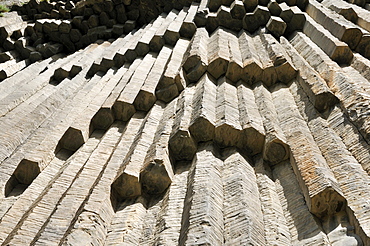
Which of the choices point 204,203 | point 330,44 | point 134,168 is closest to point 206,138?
point 134,168

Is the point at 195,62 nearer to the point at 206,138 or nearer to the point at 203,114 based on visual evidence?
the point at 203,114

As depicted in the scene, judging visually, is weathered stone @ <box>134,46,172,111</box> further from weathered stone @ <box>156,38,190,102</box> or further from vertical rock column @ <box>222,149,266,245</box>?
vertical rock column @ <box>222,149,266,245</box>

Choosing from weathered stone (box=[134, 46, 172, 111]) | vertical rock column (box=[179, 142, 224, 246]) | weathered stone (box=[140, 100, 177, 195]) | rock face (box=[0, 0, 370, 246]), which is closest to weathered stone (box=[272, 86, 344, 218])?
rock face (box=[0, 0, 370, 246])

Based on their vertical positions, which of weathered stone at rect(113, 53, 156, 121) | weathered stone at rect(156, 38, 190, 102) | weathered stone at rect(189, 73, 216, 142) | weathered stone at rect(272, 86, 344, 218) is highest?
weathered stone at rect(272, 86, 344, 218)

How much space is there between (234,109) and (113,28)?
A: 15.5 feet

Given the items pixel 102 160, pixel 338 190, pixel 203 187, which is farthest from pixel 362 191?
pixel 102 160

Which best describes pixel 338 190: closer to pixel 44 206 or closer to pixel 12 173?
Answer: pixel 44 206

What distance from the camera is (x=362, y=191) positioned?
77.4 inches

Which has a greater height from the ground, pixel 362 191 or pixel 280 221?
pixel 362 191

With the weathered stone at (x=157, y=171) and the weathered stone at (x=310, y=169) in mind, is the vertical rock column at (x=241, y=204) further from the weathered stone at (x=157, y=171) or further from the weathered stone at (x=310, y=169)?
the weathered stone at (x=157, y=171)

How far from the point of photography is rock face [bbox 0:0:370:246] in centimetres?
206

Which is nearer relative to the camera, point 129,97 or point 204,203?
point 204,203

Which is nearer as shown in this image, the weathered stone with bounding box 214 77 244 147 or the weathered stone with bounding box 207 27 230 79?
the weathered stone with bounding box 214 77 244 147

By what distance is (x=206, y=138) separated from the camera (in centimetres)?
282
